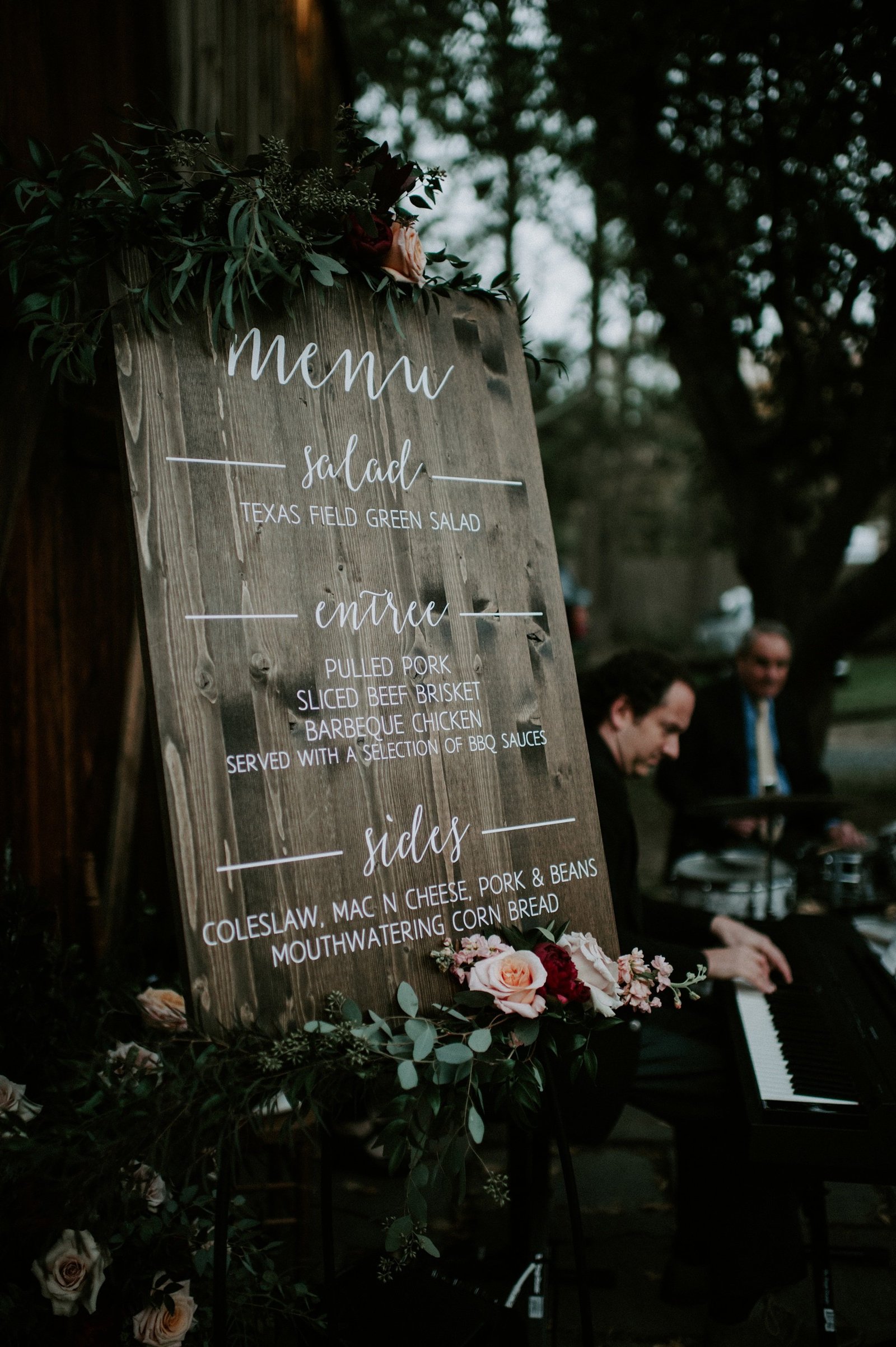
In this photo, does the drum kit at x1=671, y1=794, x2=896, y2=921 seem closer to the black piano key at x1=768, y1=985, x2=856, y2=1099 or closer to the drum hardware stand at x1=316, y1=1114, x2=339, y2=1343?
the black piano key at x1=768, y1=985, x2=856, y2=1099

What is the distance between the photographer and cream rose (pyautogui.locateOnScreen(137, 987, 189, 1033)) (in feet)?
6.80

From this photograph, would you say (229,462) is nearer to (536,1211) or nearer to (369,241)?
(369,241)

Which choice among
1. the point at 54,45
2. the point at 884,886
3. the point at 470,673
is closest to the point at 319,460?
the point at 470,673

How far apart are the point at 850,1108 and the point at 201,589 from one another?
1.62 meters

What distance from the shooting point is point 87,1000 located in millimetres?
2406

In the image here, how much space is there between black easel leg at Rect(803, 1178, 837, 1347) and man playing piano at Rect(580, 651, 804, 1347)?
0.12 metres

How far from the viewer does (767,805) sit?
11.3ft

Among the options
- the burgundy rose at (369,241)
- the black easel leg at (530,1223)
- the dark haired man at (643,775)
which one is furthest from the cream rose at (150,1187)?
the burgundy rose at (369,241)

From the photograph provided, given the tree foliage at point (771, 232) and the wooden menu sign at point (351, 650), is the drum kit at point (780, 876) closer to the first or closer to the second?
the wooden menu sign at point (351, 650)

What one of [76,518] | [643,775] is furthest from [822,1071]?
[76,518]

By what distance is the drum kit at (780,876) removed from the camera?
11.8ft

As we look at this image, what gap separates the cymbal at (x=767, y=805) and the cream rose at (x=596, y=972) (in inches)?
67.8

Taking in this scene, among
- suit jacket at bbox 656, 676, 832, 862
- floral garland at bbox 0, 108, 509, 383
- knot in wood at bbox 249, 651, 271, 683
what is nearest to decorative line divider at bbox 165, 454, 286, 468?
floral garland at bbox 0, 108, 509, 383

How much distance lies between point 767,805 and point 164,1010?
2.21m
